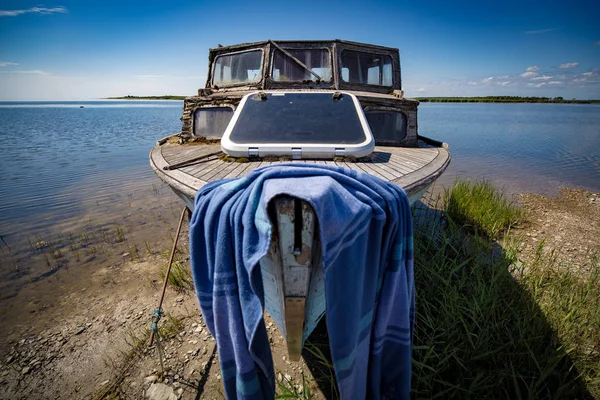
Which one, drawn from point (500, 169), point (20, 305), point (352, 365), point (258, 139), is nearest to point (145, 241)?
point (20, 305)

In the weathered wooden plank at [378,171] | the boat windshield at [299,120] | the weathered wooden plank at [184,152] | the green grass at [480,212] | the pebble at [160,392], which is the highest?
the boat windshield at [299,120]

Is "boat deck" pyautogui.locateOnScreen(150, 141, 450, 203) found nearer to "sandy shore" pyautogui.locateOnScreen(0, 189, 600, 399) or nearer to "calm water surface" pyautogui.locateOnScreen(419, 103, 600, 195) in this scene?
"sandy shore" pyautogui.locateOnScreen(0, 189, 600, 399)

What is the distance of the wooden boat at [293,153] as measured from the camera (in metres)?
1.75

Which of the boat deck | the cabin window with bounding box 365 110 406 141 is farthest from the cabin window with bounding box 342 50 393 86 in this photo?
the boat deck

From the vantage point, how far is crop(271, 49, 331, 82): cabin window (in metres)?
5.60

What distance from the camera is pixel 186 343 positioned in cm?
347

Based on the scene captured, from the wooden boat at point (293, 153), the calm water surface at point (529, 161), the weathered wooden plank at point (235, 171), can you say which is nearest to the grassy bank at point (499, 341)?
the wooden boat at point (293, 153)

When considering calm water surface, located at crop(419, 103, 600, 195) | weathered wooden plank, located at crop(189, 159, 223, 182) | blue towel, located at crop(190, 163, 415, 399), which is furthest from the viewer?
calm water surface, located at crop(419, 103, 600, 195)

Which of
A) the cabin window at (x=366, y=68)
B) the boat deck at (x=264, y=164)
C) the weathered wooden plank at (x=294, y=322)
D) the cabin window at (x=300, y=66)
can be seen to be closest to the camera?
the weathered wooden plank at (x=294, y=322)

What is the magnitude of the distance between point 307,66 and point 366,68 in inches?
52.0

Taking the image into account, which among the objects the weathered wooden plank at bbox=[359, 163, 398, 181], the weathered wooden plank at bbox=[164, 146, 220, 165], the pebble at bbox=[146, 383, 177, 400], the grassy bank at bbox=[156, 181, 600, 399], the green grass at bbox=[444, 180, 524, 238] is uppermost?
the weathered wooden plank at bbox=[164, 146, 220, 165]

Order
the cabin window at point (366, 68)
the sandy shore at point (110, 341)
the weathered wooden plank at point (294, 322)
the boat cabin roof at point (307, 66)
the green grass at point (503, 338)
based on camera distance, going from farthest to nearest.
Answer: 1. the cabin window at point (366, 68)
2. the boat cabin roof at point (307, 66)
3. the sandy shore at point (110, 341)
4. the green grass at point (503, 338)
5. the weathered wooden plank at point (294, 322)

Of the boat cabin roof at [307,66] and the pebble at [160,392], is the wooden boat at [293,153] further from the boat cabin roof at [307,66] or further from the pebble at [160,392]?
the pebble at [160,392]

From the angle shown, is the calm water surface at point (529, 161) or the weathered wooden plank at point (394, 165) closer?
the weathered wooden plank at point (394, 165)
